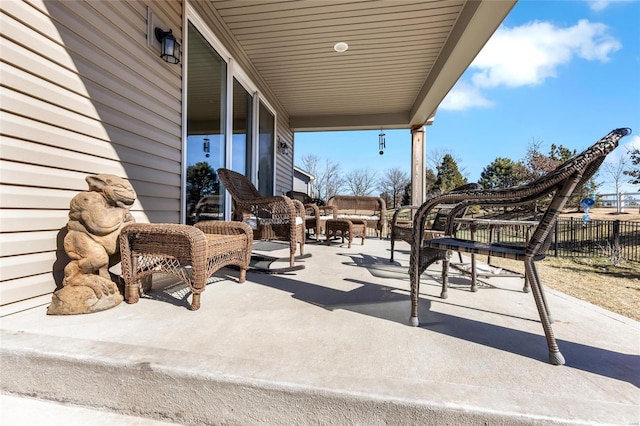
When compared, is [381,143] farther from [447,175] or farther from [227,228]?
[447,175]

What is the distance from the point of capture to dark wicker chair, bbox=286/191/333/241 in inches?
156

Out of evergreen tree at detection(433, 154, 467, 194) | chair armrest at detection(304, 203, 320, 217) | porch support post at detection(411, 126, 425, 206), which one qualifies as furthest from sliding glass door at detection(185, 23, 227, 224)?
evergreen tree at detection(433, 154, 467, 194)

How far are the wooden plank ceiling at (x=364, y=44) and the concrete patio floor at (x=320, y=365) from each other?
110 inches

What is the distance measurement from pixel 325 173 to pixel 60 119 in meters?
22.7

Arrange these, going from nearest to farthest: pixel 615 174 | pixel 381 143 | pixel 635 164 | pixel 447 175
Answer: pixel 381 143 → pixel 635 164 → pixel 615 174 → pixel 447 175

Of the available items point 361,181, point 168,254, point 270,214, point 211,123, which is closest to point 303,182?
point 361,181

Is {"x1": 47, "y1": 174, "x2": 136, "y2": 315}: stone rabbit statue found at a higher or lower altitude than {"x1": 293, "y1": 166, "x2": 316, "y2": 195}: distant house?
lower

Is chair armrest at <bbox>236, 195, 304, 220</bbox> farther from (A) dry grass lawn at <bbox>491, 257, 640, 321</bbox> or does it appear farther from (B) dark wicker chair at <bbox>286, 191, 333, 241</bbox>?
(A) dry grass lawn at <bbox>491, 257, 640, 321</bbox>

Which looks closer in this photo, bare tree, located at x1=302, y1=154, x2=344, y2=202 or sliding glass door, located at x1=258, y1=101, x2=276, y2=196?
sliding glass door, located at x1=258, y1=101, x2=276, y2=196

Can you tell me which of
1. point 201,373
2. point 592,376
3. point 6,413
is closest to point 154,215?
point 6,413

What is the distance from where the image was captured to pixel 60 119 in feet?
5.56

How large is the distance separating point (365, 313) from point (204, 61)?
3.27 m

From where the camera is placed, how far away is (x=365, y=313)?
5.16ft

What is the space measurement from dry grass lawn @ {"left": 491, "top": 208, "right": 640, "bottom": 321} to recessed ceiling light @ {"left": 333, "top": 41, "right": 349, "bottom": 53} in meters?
3.71
